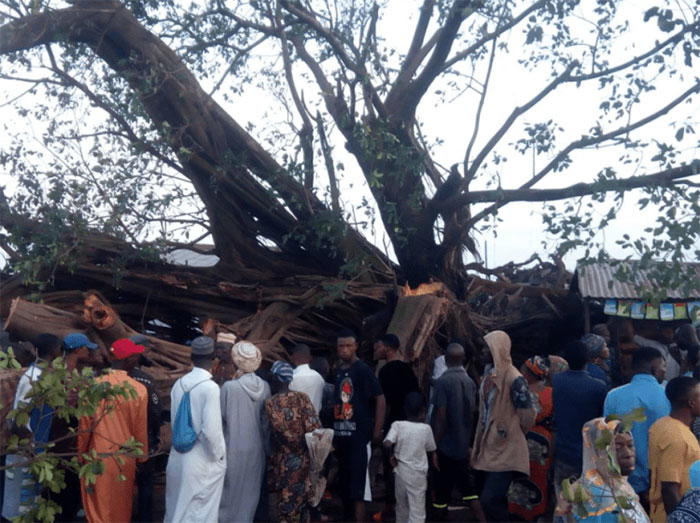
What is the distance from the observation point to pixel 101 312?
9789mm

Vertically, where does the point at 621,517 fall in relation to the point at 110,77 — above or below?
below

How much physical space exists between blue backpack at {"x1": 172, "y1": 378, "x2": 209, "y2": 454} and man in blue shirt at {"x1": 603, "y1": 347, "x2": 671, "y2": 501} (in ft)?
10.2

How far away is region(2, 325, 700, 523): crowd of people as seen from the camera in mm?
6852

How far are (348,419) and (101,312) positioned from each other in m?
3.36

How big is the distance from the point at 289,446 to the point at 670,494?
3406 mm

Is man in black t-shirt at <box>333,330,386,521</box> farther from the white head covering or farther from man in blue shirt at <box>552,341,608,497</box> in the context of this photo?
man in blue shirt at <box>552,341,608,497</box>

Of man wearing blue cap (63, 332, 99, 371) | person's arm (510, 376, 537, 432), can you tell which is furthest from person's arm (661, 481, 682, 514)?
man wearing blue cap (63, 332, 99, 371)

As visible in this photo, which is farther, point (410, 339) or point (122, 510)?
point (410, 339)

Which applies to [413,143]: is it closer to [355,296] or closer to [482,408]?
[355,296]

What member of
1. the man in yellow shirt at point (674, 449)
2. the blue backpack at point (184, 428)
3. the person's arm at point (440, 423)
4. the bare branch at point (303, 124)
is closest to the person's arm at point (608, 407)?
the man in yellow shirt at point (674, 449)

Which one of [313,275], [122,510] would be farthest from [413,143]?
[122,510]

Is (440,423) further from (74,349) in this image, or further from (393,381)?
(74,349)

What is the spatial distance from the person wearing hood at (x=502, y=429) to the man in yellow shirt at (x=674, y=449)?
225cm

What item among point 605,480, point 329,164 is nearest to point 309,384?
point 329,164
